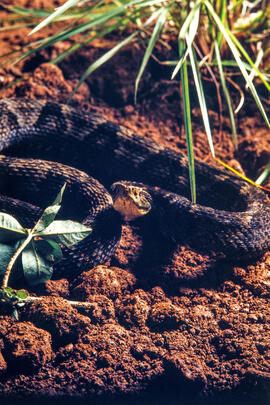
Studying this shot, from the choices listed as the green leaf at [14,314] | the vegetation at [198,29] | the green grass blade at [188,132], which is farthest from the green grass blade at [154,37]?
the green leaf at [14,314]

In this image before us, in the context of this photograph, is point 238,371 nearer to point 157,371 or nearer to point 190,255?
point 157,371

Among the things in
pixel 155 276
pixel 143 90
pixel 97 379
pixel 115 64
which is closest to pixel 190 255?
pixel 155 276

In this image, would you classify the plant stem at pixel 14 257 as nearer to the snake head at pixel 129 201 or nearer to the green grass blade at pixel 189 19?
the snake head at pixel 129 201

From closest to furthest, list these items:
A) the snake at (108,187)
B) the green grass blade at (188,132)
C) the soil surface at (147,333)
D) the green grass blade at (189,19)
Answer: the soil surface at (147,333)
the green grass blade at (188,132)
the green grass blade at (189,19)
the snake at (108,187)

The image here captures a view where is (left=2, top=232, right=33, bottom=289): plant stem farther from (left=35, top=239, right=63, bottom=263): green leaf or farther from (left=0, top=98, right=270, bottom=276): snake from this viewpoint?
(left=0, top=98, right=270, bottom=276): snake

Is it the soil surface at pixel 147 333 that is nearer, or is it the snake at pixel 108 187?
the soil surface at pixel 147 333

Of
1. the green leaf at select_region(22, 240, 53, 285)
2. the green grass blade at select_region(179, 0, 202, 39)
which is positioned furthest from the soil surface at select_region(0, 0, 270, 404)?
the green grass blade at select_region(179, 0, 202, 39)

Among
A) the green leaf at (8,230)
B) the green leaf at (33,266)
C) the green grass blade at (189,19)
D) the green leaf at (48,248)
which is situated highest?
the green grass blade at (189,19)

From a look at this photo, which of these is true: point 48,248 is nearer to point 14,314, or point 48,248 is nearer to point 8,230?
point 8,230
